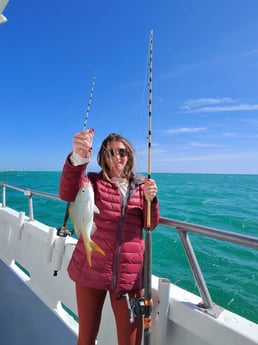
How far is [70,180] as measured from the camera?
4.26ft

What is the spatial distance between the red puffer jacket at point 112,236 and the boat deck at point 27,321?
1.10 meters

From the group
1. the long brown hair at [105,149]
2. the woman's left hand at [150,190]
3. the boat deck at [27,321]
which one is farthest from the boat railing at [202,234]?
the boat deck at [27,321]

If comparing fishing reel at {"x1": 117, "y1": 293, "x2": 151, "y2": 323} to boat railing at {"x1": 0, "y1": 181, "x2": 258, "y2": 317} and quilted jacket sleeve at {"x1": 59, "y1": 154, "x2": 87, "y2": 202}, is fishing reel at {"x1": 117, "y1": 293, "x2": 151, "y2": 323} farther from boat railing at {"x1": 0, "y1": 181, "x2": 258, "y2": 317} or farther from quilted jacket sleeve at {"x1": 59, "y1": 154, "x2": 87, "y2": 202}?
quilted jacket sleeve at {"x1": 59, "y1": 154, "x2": 87, "y2": 202}

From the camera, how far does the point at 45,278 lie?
2.60 m

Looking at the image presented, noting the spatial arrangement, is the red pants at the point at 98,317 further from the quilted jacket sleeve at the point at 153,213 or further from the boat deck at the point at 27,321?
the boat deck at the point at 27,321

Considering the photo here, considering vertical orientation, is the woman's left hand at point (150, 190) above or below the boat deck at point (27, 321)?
above

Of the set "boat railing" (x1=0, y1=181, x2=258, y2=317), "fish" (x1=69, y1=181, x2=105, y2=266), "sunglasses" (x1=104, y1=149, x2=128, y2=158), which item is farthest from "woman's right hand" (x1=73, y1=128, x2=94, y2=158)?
"boat railing" (x1=0, y1=181, x2=258, y2=317)

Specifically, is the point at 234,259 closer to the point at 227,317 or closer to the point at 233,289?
the point at 233,289

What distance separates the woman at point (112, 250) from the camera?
52.5 inches

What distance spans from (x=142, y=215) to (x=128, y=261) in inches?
10.6

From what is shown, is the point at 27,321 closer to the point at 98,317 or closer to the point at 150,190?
the point at 98,317

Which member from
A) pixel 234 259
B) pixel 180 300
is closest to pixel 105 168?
pixel 180 300

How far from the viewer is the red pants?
1366mm

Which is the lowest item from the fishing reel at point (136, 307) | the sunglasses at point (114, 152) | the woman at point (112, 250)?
the fishing reel at point (136, 307)
